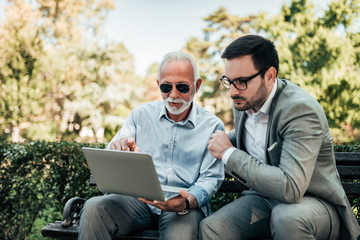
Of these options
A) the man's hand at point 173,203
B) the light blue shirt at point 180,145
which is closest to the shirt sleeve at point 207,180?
the light blue shirt at point 180,145

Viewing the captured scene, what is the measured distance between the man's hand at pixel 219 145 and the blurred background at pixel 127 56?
2792 millimetres

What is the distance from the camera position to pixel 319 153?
243 centimetres

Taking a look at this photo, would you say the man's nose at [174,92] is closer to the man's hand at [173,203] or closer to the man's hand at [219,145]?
the man's hand at [219,145]

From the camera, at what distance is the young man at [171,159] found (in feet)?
8.52

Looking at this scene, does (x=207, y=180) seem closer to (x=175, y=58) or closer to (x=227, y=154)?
(x=227, y=154)

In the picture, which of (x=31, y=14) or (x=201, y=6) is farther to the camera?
(x=201, y=6)

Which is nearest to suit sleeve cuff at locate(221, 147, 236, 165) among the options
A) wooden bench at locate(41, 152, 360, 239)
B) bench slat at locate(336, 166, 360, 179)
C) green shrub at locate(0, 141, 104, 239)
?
wooden bench at locate(41, 152, 360, 239)

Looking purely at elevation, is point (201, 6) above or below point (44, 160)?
above

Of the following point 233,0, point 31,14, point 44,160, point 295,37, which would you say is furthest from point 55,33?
point 44,160

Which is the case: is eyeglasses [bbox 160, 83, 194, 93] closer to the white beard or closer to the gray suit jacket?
the white beard

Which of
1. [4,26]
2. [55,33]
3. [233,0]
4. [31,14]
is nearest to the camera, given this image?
[4,26]

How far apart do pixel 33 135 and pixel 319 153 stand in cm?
2371

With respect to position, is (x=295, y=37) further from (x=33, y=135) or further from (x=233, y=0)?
(x=233, y=0)

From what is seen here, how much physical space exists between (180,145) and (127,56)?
104ft
